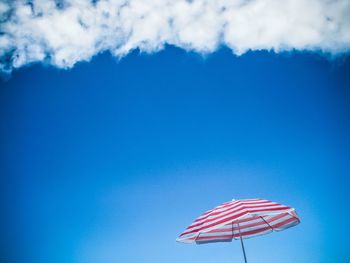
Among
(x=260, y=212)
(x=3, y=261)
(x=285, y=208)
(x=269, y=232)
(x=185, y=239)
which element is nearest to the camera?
(x=260, y=212)

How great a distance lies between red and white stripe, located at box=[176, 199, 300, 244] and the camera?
301cm

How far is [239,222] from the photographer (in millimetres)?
4375

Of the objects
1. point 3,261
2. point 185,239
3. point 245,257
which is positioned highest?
point 3,261

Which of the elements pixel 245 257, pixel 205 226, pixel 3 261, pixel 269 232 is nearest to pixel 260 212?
pixel 205 226

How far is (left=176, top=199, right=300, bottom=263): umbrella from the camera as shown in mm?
3010

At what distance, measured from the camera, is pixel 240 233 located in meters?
4.23

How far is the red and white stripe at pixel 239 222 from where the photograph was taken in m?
3.01

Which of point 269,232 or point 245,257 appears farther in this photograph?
point 269,232

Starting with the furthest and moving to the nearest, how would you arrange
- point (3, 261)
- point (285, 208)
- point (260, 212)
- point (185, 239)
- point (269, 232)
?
1. point (3, 261)
2. point (269, 232)
3. point (185, 239)
4. point (285, 208)
5. point (260, 212)

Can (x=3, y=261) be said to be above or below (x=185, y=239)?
above

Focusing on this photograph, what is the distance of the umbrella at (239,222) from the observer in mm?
3010

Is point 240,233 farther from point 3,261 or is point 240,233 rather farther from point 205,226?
point 3,261

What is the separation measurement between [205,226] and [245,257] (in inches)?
37.4

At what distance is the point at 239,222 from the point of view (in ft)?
14.4
